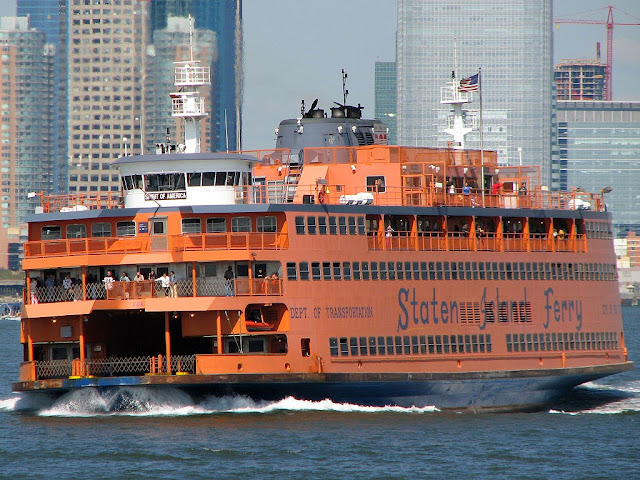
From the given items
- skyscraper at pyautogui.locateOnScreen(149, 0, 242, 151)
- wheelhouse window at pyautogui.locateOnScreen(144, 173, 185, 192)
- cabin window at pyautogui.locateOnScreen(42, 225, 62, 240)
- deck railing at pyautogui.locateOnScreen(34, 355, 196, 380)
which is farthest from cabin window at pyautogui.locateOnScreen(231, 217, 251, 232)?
skyscraper at pyautogui.locateOnScreen(149, 0, 242, 151)

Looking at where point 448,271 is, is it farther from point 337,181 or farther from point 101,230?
point 101,230

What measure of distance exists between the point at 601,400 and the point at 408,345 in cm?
1259

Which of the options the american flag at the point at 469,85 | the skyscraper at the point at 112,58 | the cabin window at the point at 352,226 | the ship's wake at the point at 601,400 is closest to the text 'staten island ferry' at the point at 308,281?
the cabin window at the point at 352,226

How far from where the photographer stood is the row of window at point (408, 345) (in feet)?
142

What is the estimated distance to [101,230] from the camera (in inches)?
1702

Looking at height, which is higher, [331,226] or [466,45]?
[466,45]

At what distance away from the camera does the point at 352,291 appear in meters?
43.8

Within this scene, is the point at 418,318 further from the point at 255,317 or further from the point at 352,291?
the point at 255,317

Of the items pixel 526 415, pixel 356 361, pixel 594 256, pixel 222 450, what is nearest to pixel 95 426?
pixel 222 450

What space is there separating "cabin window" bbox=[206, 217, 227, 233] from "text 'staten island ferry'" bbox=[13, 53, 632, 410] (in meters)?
0.04

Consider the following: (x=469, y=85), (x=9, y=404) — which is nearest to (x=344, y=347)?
A: (x=9, y=404)

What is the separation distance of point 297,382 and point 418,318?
611 cm

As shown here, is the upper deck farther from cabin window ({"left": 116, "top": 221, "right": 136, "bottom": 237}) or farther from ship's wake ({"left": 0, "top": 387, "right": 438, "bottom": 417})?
ship's wake ({"left": 0, "top": 387, "right": 438, "bottom": 417})

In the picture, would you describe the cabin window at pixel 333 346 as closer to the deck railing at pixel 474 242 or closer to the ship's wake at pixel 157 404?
the ship's wake at pixel 157 404
